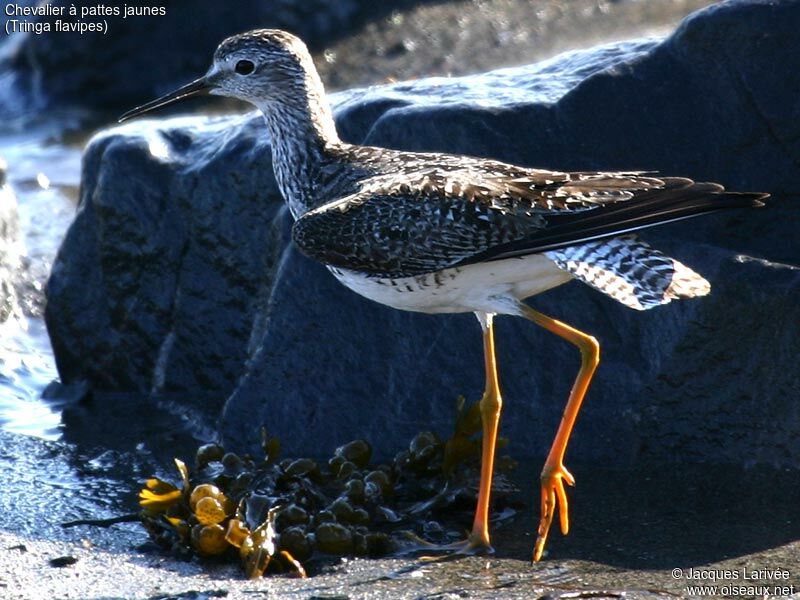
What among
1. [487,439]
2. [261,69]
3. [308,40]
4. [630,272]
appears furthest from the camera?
[308,40]

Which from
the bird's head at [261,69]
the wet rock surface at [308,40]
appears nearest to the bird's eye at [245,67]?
the bird's head at [261,69]

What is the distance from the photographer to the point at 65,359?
7734 millimetres

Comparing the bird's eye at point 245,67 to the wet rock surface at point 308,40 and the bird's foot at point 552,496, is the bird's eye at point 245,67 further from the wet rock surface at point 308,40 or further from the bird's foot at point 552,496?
the wet rock surface at point 308,40

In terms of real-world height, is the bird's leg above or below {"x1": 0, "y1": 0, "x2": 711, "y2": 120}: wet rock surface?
below

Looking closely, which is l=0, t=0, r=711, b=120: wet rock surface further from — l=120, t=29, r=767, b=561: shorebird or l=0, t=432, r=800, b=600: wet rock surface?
l=0, t=432, r=800, b=600: wet rock surface

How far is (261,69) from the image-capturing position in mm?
6785

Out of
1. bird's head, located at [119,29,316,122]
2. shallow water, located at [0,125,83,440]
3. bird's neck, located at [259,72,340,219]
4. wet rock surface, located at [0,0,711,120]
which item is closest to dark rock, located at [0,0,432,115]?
wet rock surface, located at [0,0,711,120]

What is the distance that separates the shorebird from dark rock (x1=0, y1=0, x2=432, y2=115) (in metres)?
7.81

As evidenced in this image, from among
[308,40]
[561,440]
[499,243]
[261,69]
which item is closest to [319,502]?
[561,440]

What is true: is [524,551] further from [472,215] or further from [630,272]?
[472,215]

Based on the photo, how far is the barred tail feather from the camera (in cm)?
511

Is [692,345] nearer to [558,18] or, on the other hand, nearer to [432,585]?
[432,585]

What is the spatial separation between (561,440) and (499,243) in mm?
881

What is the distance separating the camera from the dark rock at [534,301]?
5.88m
